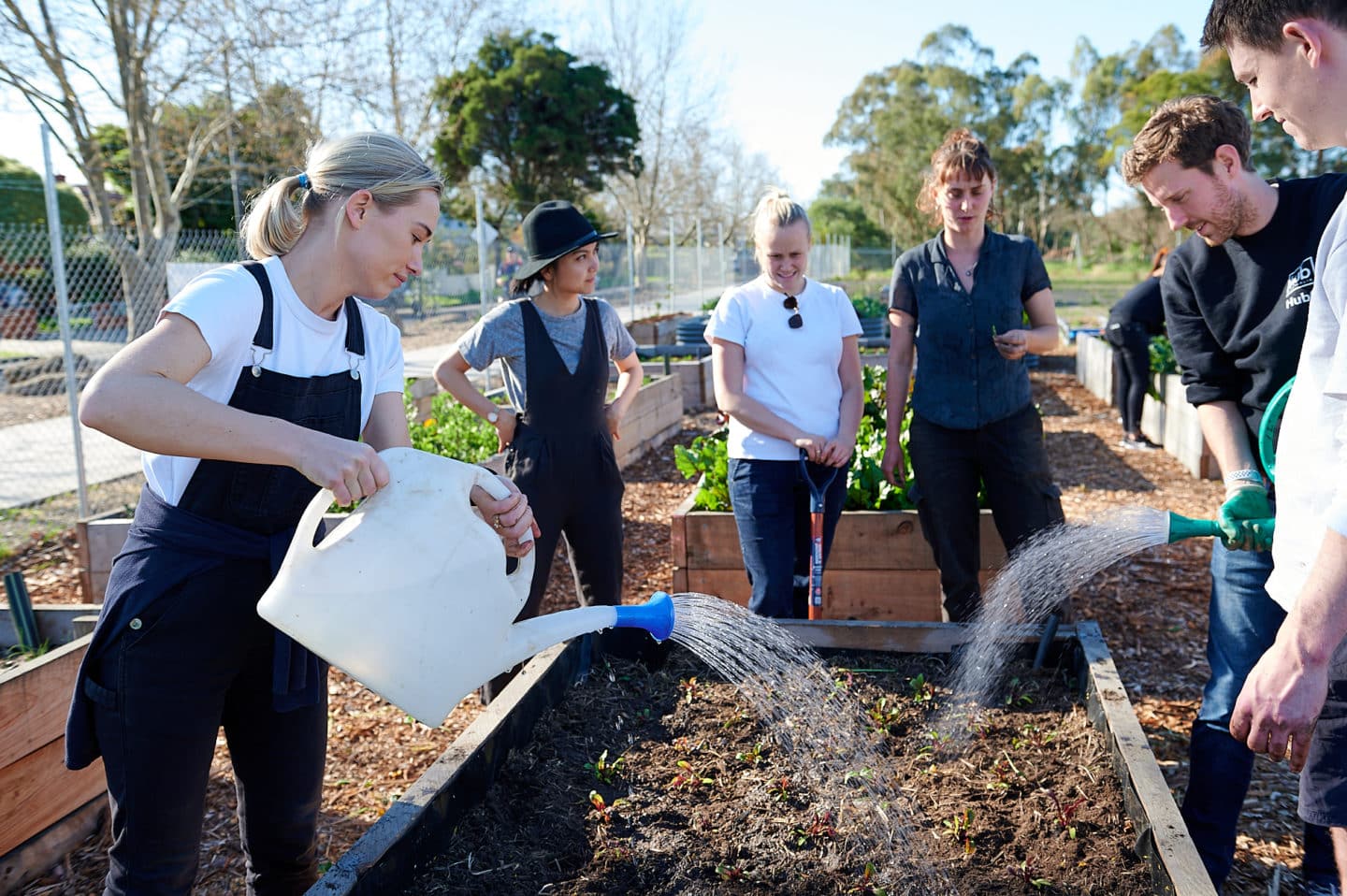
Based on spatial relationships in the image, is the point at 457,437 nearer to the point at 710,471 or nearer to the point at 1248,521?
the point at 710,471

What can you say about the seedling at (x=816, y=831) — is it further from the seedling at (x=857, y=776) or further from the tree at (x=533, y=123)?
the tree at (x=533, y=123)

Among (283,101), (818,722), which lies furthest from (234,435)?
(283,101)

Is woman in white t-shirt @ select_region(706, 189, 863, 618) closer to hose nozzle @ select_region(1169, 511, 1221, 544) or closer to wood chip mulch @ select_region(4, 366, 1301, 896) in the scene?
hose nozzle @ select_region(1169, 511, 1221, 544)

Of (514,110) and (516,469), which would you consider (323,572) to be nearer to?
(516,469)

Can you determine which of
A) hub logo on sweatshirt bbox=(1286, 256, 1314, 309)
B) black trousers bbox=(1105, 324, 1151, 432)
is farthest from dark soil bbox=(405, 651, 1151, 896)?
black trousers bbox=(1105, 324, 1151, 432)

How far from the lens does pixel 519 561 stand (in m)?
1.84

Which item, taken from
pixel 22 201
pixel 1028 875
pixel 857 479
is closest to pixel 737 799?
pixel 1028 875

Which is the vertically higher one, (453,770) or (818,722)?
(453,770)

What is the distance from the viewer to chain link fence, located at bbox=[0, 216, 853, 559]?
A: 22.1 feet

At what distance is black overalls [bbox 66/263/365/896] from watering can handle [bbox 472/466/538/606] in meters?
0.33

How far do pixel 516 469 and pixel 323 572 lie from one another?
1.83 m

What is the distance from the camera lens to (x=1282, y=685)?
1376 mm

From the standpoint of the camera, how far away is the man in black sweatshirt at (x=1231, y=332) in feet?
7.58

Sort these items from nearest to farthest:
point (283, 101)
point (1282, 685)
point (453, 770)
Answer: point (1282, 685) → point (453, 770) → point (283, 101)
